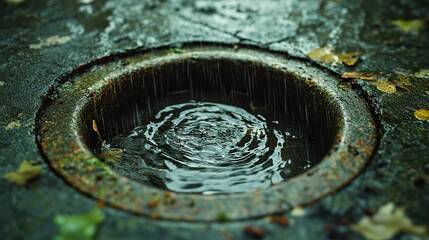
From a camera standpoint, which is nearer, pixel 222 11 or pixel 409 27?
pixel 409 27

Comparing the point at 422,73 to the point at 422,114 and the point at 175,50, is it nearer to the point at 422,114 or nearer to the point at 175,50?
the point at 422,114

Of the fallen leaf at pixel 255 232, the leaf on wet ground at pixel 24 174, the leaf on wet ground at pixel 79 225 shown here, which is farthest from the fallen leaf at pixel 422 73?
the leaf on wet ground at pixel 24 174

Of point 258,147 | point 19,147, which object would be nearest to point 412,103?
point 258,147

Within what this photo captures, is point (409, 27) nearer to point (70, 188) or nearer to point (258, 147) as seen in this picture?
point (258, 147)

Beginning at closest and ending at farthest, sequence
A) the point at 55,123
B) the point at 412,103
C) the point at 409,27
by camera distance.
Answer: the point at 55,123 < the point at 412,103 < the point at 409,27

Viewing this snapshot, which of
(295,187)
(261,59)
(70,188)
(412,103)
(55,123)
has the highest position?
(261,59)

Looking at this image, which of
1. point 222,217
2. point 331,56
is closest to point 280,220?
point 222,217

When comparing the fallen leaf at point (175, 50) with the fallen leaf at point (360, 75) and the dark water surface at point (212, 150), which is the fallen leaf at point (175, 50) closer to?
the dark water surface at point (212, 150)

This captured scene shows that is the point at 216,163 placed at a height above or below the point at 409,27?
below
